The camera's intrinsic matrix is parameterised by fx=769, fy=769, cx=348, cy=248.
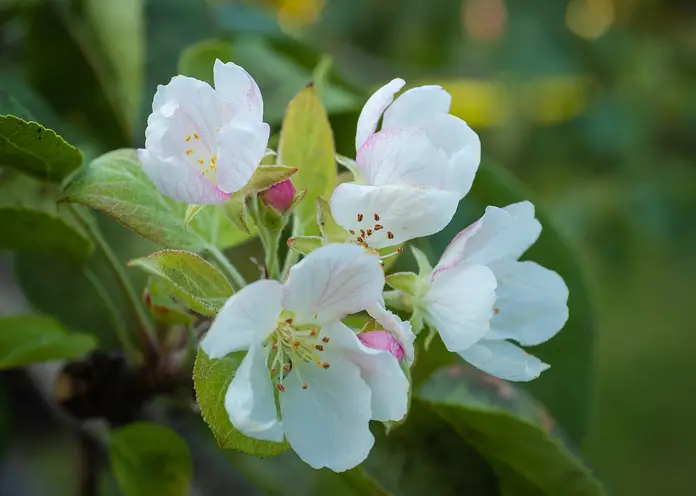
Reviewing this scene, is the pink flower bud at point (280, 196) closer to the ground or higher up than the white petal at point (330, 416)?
higher up

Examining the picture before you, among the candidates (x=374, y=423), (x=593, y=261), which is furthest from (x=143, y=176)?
(x=593, y=261)

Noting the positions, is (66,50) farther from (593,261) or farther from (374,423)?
(593,261)

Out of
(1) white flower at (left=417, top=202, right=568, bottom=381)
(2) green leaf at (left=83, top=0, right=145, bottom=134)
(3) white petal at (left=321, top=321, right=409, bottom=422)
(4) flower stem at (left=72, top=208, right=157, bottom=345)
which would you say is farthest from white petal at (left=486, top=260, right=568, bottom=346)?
(2) green leaf at (left=83, top=0, right=145, bottom=134)

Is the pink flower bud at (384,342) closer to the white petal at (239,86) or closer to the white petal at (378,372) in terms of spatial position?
the white petal at (378,372)

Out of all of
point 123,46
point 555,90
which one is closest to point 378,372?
point 123,46

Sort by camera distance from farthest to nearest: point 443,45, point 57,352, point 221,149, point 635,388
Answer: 1. point 635,388
2. point 443,45
3. point 57,352
4. point 221,149

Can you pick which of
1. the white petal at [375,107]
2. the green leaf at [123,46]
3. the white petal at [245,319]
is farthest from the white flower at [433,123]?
the green leaf at [123,46]

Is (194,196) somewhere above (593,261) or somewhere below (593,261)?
above
